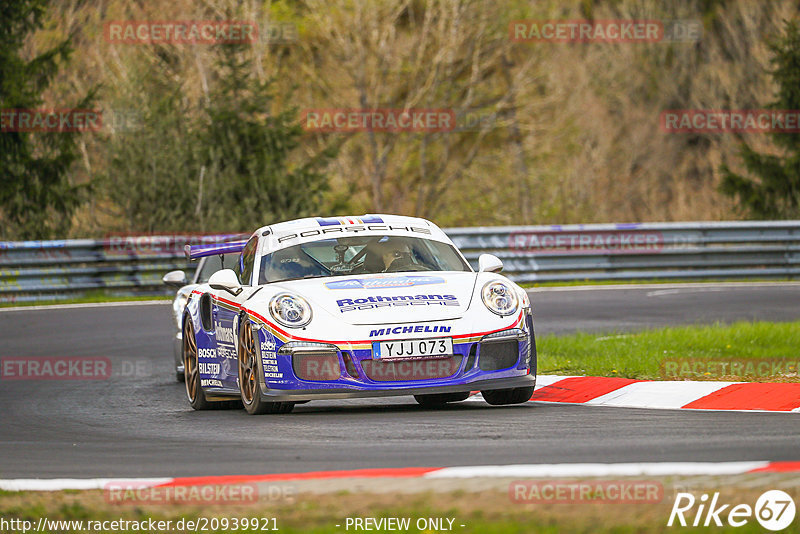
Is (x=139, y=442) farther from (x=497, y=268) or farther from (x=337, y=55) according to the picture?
(x=337, y=55)

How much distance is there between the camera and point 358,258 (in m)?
10.2

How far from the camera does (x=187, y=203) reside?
84.8ft

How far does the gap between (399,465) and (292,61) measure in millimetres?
35553

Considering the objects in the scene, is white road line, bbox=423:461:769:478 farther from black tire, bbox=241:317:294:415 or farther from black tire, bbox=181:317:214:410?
black tire, bbox=181:317:214:410

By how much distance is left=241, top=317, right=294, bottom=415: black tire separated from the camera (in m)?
9.30

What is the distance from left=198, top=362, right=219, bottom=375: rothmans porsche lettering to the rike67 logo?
5575mm

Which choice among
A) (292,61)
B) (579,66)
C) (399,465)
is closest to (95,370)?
(399,465)

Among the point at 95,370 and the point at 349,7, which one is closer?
the point at 95,370

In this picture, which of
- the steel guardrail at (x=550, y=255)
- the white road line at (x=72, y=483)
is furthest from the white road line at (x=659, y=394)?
the steel guardrail at (x=550, y=255)

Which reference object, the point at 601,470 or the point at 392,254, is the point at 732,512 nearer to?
the point at 601,470

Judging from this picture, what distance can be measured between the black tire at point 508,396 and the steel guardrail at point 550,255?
12.8 metres

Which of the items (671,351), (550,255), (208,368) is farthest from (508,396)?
(550,255)

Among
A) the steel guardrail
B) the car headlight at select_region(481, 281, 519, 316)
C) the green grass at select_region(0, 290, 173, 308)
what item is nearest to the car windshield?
the car headlight at select_region(481, 281, 519, 316)

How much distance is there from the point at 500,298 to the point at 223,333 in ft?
6.91
